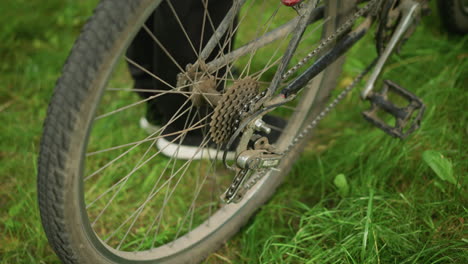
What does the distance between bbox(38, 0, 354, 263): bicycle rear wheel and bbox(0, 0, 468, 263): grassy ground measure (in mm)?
146

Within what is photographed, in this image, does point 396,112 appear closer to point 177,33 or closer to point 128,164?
point 177,33

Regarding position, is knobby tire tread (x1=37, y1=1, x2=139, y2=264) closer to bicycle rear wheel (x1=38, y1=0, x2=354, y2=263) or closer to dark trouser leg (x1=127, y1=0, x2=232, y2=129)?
bicycle rear wheel (x1=38, y1=0, x2=354, y2=263)

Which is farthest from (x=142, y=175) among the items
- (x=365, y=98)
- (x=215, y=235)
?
(x=365, y=98)

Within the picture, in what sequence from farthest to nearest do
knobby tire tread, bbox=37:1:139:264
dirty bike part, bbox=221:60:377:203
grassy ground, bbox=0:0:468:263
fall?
grassy ground, bbox=0:0:468:263
dirty bike part, bbox=221:60:377:203
knobby tire tread, bbox=37:1:139:264

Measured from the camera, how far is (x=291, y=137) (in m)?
1.80

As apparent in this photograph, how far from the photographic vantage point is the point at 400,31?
5.44 ft

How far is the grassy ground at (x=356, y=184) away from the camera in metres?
1.48

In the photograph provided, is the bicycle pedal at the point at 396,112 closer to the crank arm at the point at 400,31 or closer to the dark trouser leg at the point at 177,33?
the crank arm at the point at 400,31

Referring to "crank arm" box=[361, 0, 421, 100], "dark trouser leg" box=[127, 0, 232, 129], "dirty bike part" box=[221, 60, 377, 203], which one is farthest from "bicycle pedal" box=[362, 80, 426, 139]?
"dark trouser leg" box=[127, 0, 232, 129]

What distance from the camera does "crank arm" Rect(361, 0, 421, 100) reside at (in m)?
1.65

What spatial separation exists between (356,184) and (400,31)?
1.88ft

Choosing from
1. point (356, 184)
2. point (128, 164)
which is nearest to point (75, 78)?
point (128, 164)

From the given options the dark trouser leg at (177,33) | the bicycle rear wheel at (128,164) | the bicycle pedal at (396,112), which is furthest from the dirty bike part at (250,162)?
the bicycle pedal at (396,112)

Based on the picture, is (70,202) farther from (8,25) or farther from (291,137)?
(8,25)
